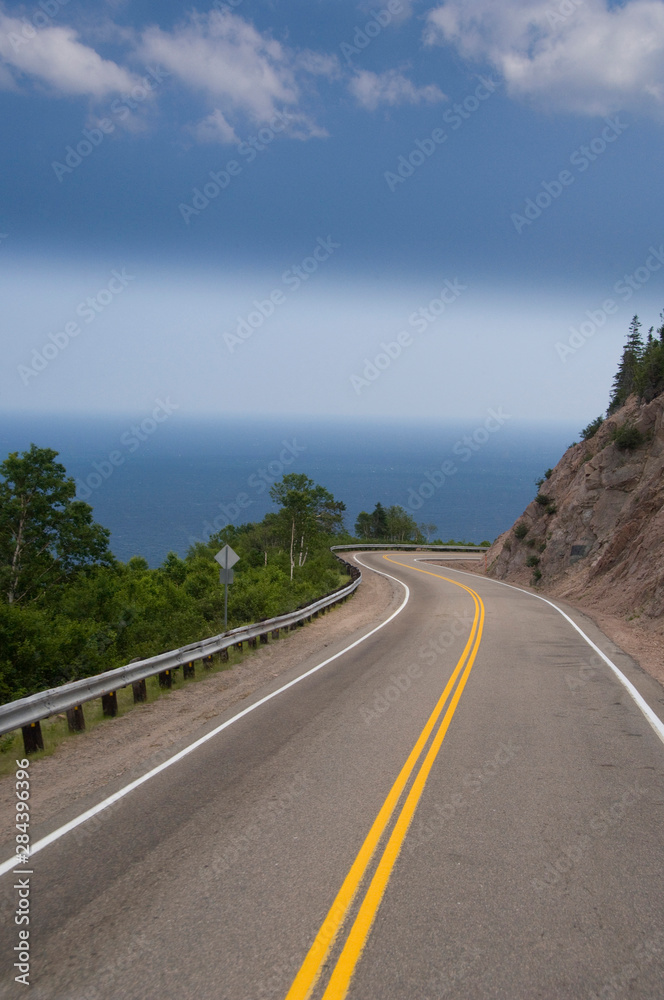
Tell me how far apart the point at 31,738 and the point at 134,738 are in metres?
1.37

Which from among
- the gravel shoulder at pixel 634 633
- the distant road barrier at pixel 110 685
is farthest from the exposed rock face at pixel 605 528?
the distant road barrier at pixel 110 685

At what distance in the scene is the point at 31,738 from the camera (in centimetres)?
838

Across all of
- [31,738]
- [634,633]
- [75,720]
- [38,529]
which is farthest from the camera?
[38,529]

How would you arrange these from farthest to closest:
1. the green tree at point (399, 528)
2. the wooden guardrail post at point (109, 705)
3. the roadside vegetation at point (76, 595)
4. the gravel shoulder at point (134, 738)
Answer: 1. the green tree at point (399, 528)
2. the roadside vegetation at point (76, 595)
3. the wooden guardrail post at point (109, 705)
4. the gravel shoulder at point (134, 738)

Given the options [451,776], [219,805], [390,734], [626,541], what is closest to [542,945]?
[451,776]

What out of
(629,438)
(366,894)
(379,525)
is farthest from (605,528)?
(379,525)

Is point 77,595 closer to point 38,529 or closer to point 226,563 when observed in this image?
point 38,529

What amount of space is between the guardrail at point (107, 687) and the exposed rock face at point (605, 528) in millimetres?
11949

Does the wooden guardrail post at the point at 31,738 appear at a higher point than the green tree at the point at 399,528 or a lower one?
lower

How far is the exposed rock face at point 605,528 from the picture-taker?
22422 mm

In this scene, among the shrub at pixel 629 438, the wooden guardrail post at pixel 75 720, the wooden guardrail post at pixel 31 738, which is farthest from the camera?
the shrub at pixel 629 438

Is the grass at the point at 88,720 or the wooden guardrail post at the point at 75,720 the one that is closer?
the grass at the point at 88,720

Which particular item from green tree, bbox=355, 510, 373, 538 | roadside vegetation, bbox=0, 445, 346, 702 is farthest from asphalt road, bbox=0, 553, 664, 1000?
green tree, bbox=355, 510, 373, 538

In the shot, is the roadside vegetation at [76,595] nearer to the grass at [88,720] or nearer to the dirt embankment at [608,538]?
the grass at [88,720]
